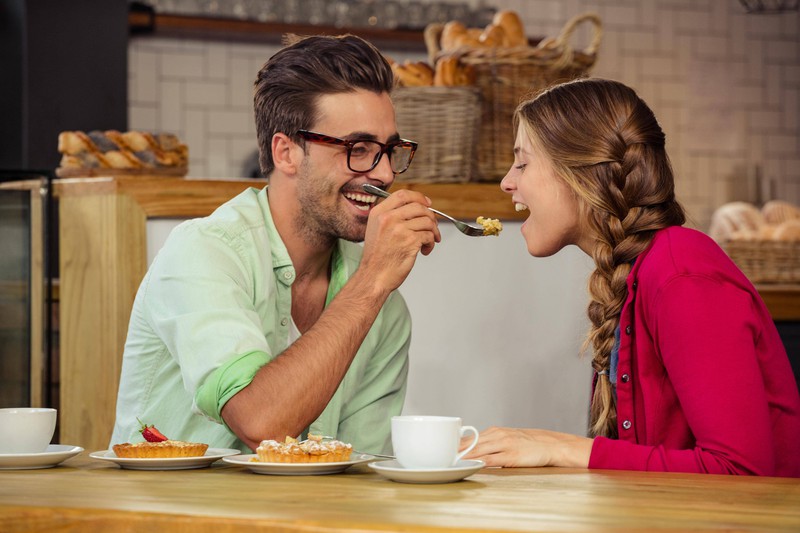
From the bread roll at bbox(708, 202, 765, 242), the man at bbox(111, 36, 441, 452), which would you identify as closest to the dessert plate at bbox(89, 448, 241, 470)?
the man at bbox(111, 36, 441, 452)

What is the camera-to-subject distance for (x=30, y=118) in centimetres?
421

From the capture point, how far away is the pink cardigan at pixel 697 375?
1.75 m

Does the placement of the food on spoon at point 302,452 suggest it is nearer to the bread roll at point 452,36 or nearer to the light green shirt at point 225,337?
the light green shirt at point 225,337

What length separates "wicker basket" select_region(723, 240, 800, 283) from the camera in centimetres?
399

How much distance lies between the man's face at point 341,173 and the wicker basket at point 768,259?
208 centimetres

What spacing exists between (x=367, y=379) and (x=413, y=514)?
1254 mm

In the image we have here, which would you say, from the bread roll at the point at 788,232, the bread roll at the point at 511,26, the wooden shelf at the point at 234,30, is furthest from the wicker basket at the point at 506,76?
the wooden shelf at the point at 234,30

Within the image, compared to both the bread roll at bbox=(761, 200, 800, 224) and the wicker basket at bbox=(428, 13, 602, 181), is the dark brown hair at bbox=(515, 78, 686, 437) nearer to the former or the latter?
the wicker basket at bbox=(428, 13, 602, 181)

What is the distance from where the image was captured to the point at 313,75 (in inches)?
92.1

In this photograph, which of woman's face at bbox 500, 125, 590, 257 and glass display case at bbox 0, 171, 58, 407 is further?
glass display case at bbox 0, 171, 58, 407

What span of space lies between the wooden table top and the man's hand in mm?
545

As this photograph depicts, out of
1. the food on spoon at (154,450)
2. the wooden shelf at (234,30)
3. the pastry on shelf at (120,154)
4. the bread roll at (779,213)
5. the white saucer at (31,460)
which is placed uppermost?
the wooden shelf at (234,30)

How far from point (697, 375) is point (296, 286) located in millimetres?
965

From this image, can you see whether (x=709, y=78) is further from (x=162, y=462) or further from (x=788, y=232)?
(x=162, y=462)
